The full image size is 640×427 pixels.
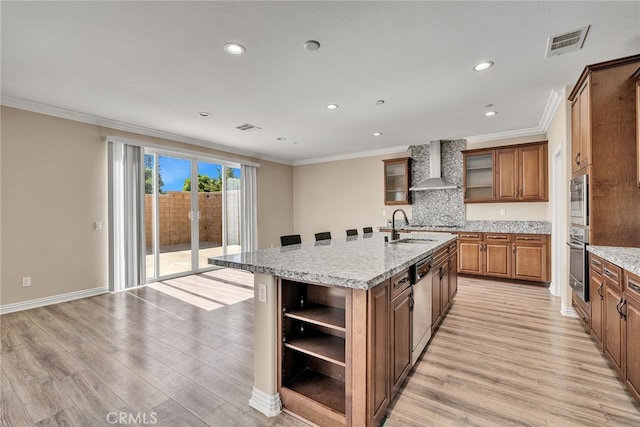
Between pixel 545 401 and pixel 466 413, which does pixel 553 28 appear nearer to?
pixel 545 401

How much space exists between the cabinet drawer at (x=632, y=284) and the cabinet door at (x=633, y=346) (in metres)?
0.04

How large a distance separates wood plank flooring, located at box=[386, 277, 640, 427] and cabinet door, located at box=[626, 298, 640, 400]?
0.14 m

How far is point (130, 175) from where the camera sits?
4562mm

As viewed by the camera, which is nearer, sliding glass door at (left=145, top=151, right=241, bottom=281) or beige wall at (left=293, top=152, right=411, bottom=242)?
sliding glass door at (left=145, top=151, right=241, bottom=281)

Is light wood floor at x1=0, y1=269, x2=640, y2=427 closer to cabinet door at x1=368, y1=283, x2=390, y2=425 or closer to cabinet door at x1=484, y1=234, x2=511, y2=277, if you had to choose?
cabinet door at x1=368, y1=283, x2=390, y2=425

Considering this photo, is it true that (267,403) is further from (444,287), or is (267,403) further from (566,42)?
(566,42)

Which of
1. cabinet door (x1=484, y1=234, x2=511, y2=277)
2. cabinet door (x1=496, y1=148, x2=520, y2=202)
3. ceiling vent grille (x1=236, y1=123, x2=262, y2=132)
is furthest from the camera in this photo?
cabinet door (x1=496, y1=148, x2=520, y2=202)

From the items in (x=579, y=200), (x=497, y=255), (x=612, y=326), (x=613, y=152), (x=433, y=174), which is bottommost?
(x=612, y=326)

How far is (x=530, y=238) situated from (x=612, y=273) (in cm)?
277

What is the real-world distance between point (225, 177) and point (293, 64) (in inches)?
162

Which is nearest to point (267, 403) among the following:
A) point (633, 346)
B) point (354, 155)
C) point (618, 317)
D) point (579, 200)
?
point (633, 346)

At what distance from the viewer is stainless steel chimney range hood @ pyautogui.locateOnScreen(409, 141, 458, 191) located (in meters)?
5.57

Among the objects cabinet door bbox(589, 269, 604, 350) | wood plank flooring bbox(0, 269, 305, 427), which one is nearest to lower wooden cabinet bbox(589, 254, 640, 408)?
cabinet door bbox(589, 269, 604, 350)

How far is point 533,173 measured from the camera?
4.72m
